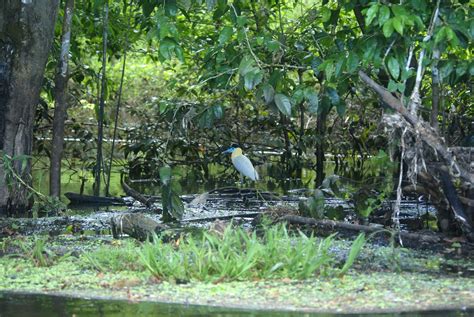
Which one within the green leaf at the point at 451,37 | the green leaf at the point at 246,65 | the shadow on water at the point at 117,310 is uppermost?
the green leaf at the point at 451,37

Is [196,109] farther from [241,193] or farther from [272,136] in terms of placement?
[272,136]

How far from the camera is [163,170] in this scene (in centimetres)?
767

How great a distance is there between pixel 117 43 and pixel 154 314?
28.1ft

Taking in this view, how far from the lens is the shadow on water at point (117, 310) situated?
4.85 m

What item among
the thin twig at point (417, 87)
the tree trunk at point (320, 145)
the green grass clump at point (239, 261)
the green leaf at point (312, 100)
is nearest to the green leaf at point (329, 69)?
the green leaf at point (312, 100)

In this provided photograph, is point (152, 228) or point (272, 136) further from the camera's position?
point (272, 136)

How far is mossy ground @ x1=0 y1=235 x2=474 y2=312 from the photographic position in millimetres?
5086

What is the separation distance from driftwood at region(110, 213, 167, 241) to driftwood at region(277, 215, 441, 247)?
1.16m

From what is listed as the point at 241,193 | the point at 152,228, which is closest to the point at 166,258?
the point at 152,228

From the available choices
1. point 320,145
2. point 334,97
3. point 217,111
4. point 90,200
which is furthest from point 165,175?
point 320,145

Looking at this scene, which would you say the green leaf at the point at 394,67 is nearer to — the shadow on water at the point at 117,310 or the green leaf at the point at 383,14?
the green leaf at the point at 383,14

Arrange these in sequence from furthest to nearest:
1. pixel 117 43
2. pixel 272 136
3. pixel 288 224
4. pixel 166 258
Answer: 1. pixel 272 136
2. pixel 117 43
3. pixel 288 224
4. pixel 166 258

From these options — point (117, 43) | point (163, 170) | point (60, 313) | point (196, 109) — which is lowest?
point (60, 313)

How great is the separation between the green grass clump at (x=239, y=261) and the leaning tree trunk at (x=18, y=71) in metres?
3.26
